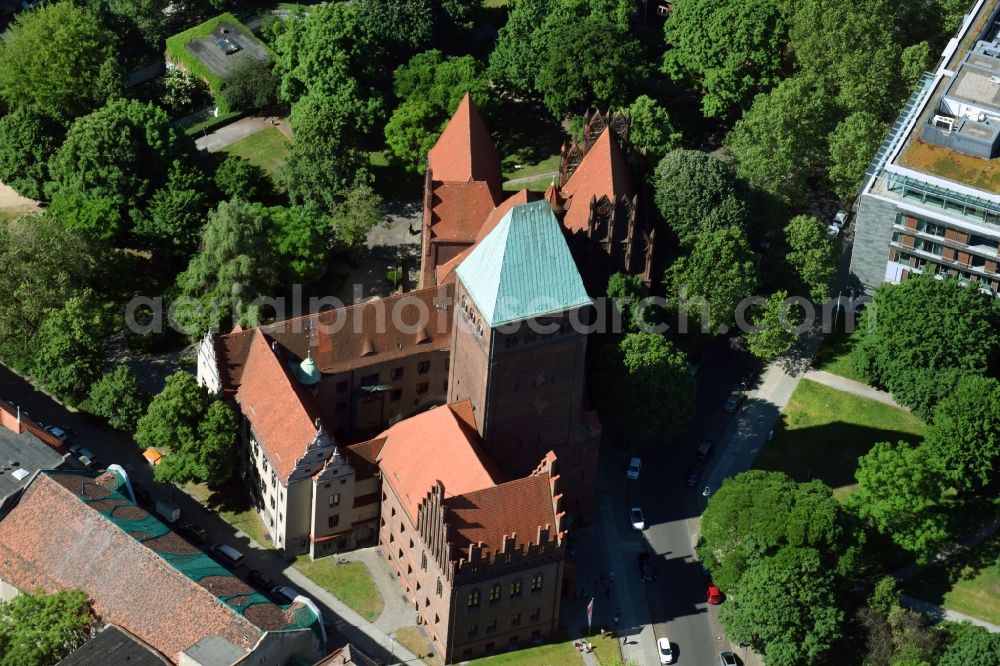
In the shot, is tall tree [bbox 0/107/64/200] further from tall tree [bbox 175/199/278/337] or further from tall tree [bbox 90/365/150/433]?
tall tree [bbox 90/365/150/433]

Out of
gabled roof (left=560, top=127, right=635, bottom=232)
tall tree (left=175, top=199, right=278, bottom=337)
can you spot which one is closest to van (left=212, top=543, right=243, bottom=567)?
tall tree (left=175, top=199, right=278, bottom=337)

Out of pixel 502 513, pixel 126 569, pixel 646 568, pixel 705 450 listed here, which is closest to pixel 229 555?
pixel 126 569

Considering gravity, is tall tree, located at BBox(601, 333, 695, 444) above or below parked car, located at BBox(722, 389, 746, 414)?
above

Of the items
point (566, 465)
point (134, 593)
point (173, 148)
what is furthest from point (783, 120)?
point (134, 593)

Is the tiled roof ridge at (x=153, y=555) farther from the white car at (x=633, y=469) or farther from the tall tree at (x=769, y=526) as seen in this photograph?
the white car at (x=633, y=469)

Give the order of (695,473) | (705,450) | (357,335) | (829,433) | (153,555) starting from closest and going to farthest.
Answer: (153,555)
(357,335)
(695,473)
(705,450)
(829,433)

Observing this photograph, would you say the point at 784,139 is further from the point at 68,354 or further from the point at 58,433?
the point at 58,433
